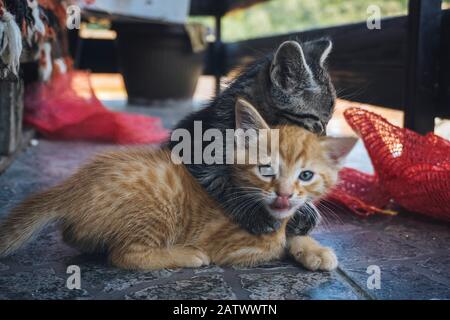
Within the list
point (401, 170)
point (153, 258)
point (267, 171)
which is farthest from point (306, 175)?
point (401, 170)

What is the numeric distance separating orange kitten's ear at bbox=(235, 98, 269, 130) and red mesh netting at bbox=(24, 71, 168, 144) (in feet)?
6.79

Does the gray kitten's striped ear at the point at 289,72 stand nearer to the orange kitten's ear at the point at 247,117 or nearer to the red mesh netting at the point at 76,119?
the orange kitten's ear at the point at 247,117

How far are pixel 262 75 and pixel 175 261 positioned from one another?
732 mm

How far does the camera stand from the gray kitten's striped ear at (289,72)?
176 centimetres

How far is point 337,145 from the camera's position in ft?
5.46

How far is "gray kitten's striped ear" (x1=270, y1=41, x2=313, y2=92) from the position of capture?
176 centimetres

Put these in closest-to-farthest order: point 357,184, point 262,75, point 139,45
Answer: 1. point 262,75
2. point 357,184
3. point 139,45

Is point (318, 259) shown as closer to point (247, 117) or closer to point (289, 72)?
point (247, 117)

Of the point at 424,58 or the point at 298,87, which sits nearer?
the point at 298,87

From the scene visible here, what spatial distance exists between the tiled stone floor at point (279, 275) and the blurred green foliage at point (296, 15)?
531 cm

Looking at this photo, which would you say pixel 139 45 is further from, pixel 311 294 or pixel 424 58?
pixel 311 294

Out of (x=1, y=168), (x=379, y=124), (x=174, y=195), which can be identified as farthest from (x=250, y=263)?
(x=1, y=168)

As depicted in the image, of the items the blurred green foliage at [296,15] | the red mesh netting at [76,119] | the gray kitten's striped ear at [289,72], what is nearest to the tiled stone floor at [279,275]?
the gray kitten's striped ear at [289,72]

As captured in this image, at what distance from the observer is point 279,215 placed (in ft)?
5.13
